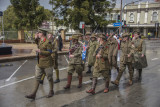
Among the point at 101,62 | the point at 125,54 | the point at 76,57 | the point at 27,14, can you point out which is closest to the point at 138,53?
the point at 125,54

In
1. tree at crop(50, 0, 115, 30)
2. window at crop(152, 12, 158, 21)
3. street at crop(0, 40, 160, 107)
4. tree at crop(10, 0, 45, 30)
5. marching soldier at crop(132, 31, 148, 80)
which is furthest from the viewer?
window at crop(152, 12, 158, 21)

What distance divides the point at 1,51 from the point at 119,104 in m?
11.7

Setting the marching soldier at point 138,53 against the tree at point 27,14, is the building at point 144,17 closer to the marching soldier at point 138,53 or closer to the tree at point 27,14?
the tree at point 27,14

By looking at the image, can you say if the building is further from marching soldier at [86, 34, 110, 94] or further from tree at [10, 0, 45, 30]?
marching soldier at [86, 34, 110, 94]

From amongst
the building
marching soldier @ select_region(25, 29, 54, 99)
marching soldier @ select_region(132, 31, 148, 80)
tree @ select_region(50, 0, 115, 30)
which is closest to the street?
marching soldier @ select_region(25, 29, 54, 99)

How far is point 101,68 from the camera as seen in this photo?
5492 millimetres

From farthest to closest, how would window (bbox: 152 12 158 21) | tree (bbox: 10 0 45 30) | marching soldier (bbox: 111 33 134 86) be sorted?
1. window (bbox: 152 12 158 21)
2. tree (bbox: 10 0 45 30)
3. marching soldier (bbox: 111 33 134 86)

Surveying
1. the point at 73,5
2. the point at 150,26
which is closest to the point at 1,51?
the point at 73,5

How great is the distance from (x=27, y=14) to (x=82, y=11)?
8065 mm

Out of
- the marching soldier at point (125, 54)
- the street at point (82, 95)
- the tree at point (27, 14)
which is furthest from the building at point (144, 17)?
the street at point (82, 95)

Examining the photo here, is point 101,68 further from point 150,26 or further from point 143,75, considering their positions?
point 150,26

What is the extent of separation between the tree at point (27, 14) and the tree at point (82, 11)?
236 centimetres

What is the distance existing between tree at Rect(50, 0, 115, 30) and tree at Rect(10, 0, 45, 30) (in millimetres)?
2362

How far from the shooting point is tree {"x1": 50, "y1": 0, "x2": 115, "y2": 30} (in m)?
24.9
